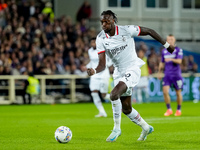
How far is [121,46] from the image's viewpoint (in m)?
9.24

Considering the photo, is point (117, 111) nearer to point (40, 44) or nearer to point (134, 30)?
point (134, 30)

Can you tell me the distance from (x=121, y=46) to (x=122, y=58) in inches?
8.6

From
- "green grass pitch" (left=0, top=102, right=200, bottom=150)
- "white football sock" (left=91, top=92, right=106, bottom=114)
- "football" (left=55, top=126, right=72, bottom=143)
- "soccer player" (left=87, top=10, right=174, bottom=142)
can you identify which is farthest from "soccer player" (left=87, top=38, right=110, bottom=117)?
"football" (left=55, top=126, right=72, bottom=143)

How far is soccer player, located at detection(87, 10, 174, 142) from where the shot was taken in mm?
9078

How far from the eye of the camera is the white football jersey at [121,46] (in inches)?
364

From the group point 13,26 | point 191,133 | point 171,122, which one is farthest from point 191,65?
point 191,133

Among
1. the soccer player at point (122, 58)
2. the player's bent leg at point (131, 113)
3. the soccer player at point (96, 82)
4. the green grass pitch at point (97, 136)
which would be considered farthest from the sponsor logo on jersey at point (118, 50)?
the soccer player at point (96, 82)

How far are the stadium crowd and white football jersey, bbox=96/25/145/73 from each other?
14.1 metres

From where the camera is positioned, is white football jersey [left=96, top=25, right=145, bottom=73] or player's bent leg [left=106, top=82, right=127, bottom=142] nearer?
player's bent leg [left=106, top=82, right=127, bottom=142]

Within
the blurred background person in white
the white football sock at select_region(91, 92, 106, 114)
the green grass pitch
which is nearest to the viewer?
the green grass pitch

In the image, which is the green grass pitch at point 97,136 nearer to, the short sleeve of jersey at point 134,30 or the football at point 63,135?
the football at point 63,135

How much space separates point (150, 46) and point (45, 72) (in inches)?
334

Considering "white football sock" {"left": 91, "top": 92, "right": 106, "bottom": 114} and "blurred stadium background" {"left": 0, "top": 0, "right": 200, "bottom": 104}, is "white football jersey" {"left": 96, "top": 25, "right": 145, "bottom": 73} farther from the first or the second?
"blurred stadium background" {"left": 0, "top": 0, "right": 200, "bottom": 104}

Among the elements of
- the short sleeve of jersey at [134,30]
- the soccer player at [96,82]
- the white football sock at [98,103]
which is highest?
the short sleeve of jersey at [134,30]
